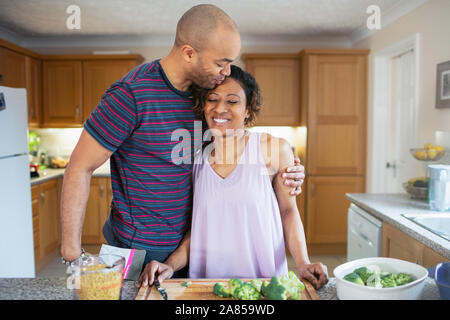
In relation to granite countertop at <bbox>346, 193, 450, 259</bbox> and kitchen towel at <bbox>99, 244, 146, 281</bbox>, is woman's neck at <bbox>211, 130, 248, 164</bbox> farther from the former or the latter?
granite countertop at <bbox>346, 193, 450, 259</bbox>

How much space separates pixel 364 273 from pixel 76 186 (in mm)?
747

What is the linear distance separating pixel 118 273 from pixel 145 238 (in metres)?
0.38

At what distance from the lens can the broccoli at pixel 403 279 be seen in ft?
2.48

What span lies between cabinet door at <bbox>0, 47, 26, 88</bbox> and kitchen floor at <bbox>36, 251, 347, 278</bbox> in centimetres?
162

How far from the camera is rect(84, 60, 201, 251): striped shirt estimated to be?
3.32 ft

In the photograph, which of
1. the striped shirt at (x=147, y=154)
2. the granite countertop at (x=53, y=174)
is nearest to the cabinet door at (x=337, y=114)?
the granite countertop at (x=53, y=174)

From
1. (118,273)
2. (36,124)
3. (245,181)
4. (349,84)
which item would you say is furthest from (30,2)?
(349,84)

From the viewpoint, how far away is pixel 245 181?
118 cm

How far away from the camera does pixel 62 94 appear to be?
3.71 metres

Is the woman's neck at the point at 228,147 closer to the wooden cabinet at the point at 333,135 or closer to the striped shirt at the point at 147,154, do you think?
the striped shirt at the point at 147,154

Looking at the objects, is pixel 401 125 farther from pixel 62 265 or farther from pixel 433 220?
pixel 62 265

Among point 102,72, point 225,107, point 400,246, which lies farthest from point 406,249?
point 102,72
